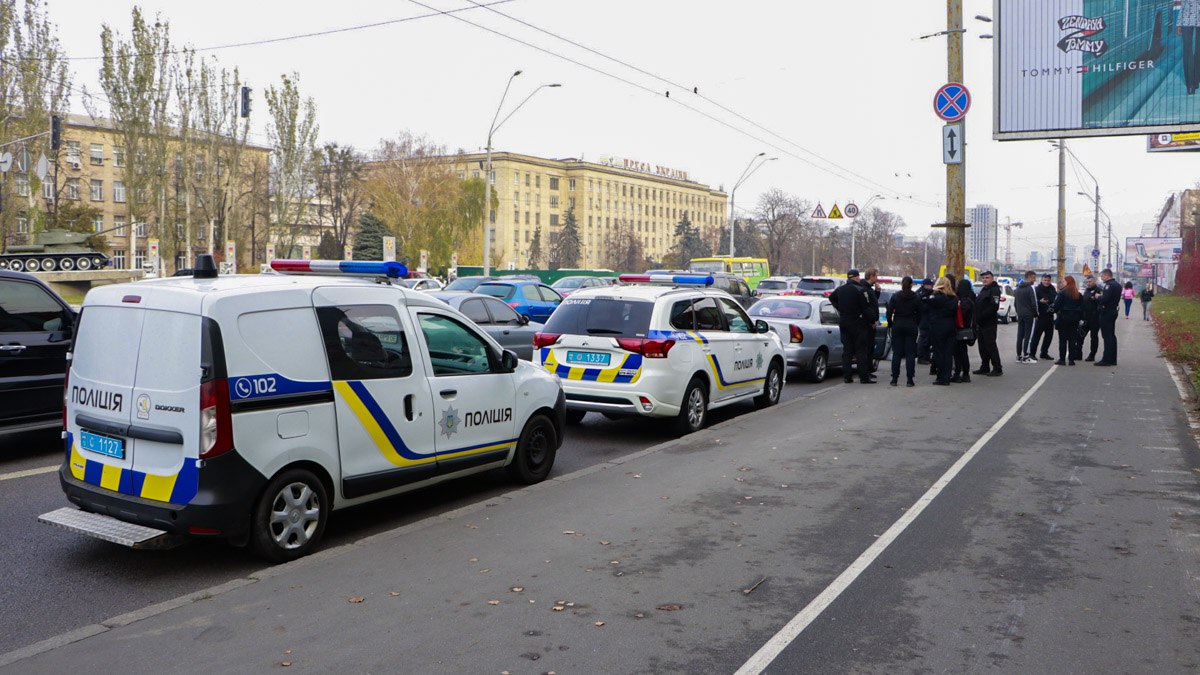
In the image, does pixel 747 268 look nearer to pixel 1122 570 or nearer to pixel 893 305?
pixel 893 305

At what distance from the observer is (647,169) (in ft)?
473

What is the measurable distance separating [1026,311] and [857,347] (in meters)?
6.43

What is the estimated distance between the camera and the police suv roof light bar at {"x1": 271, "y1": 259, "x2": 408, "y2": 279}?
26.7 feet

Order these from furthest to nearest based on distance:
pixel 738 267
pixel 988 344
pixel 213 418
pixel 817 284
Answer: pixel 738 267, pixel 817 284, pixel 988 344, pixel 213 418

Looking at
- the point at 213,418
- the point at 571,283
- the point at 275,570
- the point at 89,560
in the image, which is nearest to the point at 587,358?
the point at 275,570

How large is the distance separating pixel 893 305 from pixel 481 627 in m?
12.3

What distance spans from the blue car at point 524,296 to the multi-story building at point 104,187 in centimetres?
2747

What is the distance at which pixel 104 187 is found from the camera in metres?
85.3

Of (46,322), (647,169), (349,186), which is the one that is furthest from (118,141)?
(647,169)

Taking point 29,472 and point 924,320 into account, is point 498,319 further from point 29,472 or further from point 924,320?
point 29,472

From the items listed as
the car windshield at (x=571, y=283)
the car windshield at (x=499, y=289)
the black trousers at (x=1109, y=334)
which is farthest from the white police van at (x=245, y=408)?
the car windshield at (x=571, y=283)

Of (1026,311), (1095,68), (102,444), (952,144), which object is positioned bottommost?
(102,444)

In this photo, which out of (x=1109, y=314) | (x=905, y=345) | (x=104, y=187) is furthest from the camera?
(x=104, y=187)

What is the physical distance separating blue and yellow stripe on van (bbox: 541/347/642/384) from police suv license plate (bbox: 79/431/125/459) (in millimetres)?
5526
